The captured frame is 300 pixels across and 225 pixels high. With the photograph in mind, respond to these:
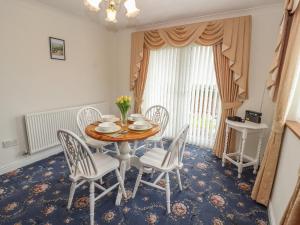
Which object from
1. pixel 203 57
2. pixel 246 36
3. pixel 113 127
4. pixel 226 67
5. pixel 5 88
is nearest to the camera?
pixel 113 127

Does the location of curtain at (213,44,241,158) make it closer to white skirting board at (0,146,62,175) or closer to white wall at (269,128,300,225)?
white wall at (269,128,300,225)

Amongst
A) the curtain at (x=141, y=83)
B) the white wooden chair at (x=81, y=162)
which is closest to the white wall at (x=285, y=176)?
the white wooden chair at (x=81, y=162)

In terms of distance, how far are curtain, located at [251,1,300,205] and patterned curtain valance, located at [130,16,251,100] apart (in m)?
0.83

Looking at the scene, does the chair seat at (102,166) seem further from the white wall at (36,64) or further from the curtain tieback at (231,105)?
the curtain tieback at (231,105)

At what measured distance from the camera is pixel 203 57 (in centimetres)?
295

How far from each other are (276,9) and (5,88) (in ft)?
12.6

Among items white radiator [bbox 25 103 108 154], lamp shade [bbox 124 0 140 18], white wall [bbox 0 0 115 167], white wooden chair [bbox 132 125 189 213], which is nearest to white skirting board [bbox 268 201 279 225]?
white wooden chair [bbox 132 125 189 213]

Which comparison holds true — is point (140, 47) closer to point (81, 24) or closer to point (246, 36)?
point (81, 24)

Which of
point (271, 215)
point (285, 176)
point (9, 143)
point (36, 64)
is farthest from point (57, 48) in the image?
point (271, 215)

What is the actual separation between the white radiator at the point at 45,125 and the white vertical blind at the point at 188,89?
1.63 m

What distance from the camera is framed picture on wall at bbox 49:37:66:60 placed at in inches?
103

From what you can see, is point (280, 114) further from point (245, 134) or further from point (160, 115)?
point (160, 115)

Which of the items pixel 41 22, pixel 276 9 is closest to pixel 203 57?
pixel 276 9

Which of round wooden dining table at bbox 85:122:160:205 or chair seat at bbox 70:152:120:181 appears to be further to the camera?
round wooden dining table at bbox 85:122:160:205
